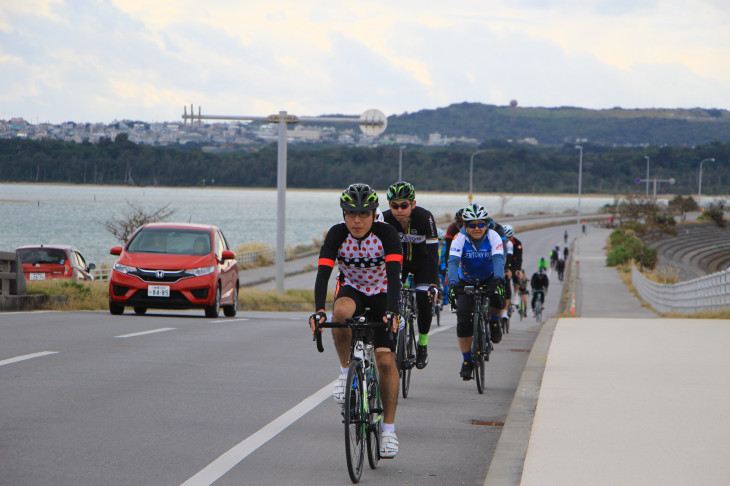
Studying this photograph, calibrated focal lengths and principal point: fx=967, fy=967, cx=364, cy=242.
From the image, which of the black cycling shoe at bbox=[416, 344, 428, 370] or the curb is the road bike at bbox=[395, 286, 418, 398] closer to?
the black cycling shoe at bbox=[416, 344, 428, 370]

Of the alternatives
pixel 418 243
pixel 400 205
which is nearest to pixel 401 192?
pixel 400 205

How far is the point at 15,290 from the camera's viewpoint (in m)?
18.6

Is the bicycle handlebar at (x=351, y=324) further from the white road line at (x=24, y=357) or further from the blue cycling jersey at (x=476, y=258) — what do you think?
the white road line at (x=24, y=357)

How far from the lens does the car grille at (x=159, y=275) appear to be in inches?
681

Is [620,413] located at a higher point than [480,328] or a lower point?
lower

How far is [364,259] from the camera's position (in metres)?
6.43

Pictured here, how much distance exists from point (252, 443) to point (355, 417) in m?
1.42

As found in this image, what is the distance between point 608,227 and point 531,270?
2302 inches

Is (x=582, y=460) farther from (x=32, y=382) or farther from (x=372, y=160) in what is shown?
(x=372, y=160)

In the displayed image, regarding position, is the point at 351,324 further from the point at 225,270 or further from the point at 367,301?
the point at 225,270

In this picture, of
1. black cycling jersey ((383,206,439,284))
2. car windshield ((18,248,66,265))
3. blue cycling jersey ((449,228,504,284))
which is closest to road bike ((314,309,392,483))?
black cycling jersey ((383,206,439,284))

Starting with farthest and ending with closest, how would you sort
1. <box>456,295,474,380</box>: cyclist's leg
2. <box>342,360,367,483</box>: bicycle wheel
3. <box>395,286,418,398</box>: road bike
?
<box>456,295,474,380</box>: cyclist's leg < <box>395,286,418,398</box>: road bike < <box>342,360,367,483</box>: bicycle wheel

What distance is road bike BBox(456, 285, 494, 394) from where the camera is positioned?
9812mm

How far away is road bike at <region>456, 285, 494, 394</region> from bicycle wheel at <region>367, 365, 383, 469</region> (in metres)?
3.54
